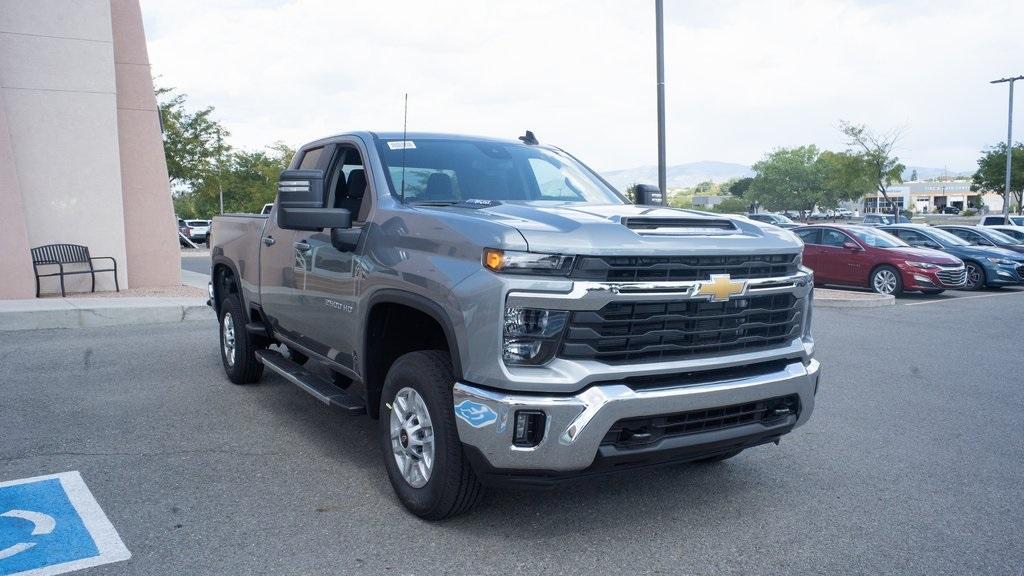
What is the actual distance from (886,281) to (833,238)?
1.60 meters

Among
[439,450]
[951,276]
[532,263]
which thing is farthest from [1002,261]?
[439,450]

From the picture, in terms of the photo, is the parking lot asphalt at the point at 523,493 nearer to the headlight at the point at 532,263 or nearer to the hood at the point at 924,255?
the headlight at the point at 532,263

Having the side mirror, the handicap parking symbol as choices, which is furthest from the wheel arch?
the side mirror

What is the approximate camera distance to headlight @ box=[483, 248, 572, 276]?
3.65 metres

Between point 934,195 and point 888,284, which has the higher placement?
point 934,195

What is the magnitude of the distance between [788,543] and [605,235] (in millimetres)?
1692

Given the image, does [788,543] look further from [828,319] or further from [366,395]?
[828,319]

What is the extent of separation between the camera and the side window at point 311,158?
19.7 ft

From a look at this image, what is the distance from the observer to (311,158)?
6.15m

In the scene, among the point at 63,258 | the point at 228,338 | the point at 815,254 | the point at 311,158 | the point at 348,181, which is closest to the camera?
the point at 348,181

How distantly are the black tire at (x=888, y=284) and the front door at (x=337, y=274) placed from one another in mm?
13988

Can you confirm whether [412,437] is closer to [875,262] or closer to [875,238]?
[875,262]

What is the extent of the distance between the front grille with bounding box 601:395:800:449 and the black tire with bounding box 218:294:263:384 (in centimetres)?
412

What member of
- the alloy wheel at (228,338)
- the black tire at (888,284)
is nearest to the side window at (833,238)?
the black tire at (888,284)
